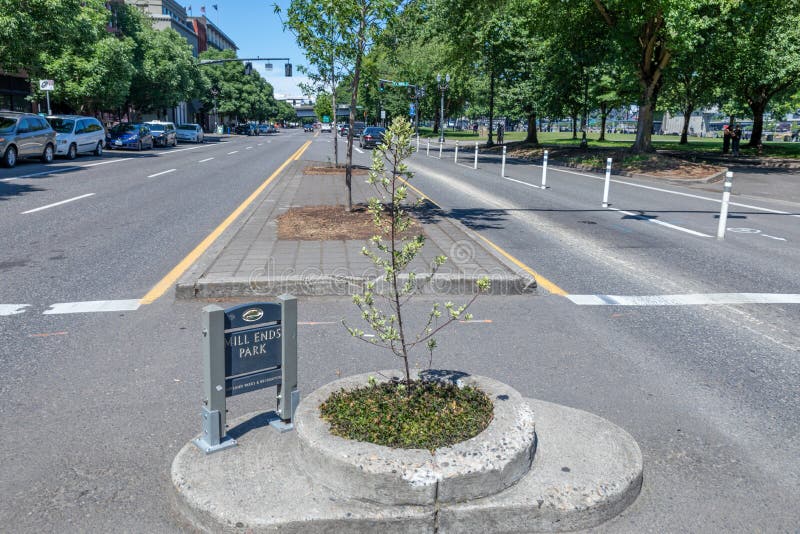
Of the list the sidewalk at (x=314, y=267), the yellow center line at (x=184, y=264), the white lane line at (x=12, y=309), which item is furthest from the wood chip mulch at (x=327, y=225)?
the white lane line at (x=12, y=309)

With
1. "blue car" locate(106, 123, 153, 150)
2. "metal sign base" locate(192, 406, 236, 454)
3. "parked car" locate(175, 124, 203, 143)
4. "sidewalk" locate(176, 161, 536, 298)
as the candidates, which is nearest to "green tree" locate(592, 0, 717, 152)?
"sidewalk" locate(176, 161, 536, 298)

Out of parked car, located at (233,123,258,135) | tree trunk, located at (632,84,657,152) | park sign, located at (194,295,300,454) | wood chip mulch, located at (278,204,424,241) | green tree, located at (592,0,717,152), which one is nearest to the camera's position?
park sign, located at (194,295,300,454)

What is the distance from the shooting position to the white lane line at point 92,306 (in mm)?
5852

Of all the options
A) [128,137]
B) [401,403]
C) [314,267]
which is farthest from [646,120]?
[401,403]

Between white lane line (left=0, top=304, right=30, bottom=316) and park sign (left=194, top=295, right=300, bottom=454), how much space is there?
3.41 m

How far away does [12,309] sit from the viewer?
586 centimetres

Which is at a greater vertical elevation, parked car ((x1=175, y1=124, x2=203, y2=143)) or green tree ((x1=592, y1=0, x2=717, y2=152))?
green tree ((x1=592, y1=0, x2=717, y2=152))

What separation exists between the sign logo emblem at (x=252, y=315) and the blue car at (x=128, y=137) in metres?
36.3

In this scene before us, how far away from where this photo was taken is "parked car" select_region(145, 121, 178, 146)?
4169 cm

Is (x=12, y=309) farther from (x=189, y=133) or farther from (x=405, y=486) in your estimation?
(x=189, y=133)

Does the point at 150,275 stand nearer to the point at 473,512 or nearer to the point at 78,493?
the point at 78,493

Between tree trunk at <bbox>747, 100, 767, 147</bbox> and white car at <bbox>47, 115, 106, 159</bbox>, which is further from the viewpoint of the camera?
tree trunk at <bbox>747, 100, 767, 147</bbox>

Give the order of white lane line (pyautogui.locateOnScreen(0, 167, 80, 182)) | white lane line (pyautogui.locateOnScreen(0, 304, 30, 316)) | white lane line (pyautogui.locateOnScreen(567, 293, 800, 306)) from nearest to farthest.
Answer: white lane line (pyautogui.locateOnScreen(0, 304, 30, 316)) < white lane line (pyautogui.locateOnScreen(567, 293, 800, 306)) < white lane line (pyautogui.locateOnScreen(0, 167, 80, 182))

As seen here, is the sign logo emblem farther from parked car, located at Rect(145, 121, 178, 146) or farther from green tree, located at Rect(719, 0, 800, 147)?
parked car, located at Rect(145, 121, 178, 146)
